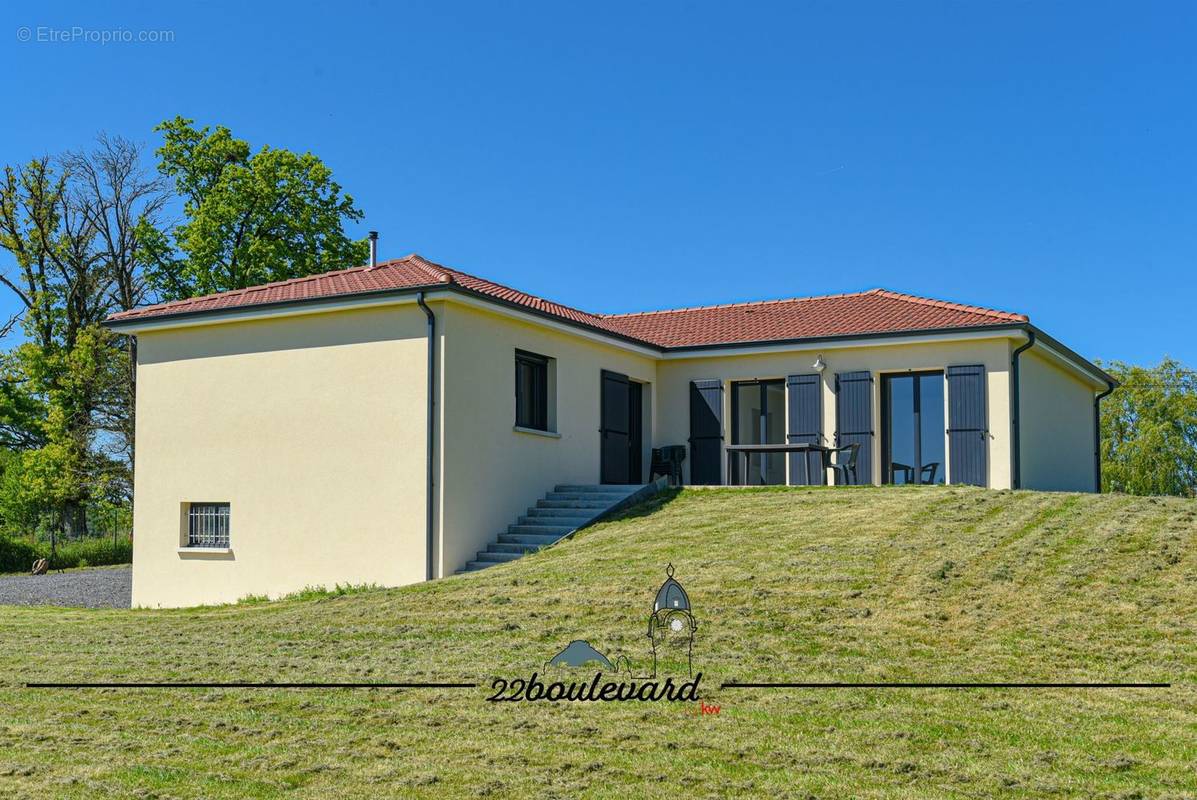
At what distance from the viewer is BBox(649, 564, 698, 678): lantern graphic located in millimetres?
9992

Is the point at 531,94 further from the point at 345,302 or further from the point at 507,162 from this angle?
the point at 345,302

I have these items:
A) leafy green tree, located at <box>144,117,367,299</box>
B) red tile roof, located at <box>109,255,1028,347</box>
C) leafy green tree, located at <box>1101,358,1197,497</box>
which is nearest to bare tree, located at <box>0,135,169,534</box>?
leafy green tree, located at <box>144,117,367,299</box>

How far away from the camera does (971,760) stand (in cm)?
691

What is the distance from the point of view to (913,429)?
19859 mm

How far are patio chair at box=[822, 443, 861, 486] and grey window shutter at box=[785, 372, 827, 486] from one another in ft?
0.89

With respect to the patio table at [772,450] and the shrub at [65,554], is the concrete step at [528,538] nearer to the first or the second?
the patio table at [772,450]

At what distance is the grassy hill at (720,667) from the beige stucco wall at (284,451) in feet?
5.20

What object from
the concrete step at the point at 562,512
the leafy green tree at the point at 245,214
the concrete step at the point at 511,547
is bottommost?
the concrete step at the point at 511,547

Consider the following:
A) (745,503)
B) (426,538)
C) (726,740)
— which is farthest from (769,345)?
(726,740)

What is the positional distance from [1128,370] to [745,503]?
38.1m

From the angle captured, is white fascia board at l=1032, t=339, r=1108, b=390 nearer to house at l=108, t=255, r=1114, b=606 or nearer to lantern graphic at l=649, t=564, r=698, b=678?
house at l=108, t=255, r=1114, b=606

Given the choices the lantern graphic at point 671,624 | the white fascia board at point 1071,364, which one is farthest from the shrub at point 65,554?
the lantern graphic at point 671,624

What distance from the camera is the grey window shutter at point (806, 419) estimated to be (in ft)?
66.3

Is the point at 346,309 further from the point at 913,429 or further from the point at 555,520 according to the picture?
the point at 913,429
